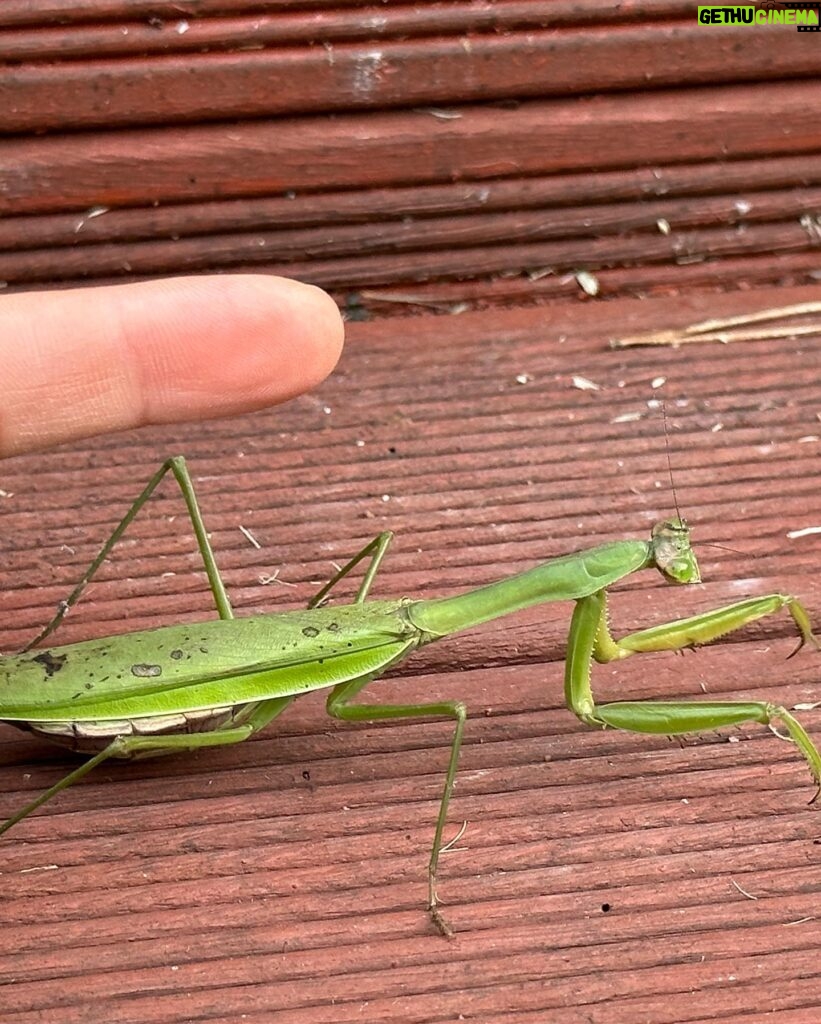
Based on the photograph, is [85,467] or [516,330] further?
[516,330]

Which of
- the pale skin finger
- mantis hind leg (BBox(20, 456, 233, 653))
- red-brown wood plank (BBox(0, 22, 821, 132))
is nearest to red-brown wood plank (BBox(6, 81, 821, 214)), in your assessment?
red-brown wood plank (BBox(0, 22, 821, 132))

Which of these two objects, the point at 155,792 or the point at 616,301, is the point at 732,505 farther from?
the point at 155,792

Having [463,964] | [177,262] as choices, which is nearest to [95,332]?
[177,262]

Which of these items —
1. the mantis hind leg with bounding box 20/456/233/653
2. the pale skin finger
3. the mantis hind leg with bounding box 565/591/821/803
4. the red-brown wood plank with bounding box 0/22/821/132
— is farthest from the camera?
the red-brown wood plank with bounding box 0/22/821/132

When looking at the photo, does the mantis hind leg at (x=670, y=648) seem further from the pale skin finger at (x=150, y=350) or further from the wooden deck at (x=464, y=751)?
the pale skin finger at (x=150, y=350)

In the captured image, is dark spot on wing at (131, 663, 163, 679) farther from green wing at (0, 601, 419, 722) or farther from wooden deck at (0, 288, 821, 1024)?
wooden deck at (0, 288, 821, 1024)

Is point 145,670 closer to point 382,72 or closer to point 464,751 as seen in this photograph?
A: point 464,751

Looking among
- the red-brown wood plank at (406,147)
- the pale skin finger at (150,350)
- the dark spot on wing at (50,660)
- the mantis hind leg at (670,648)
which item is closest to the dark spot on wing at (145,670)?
the dark spot on wing at (50,660)
